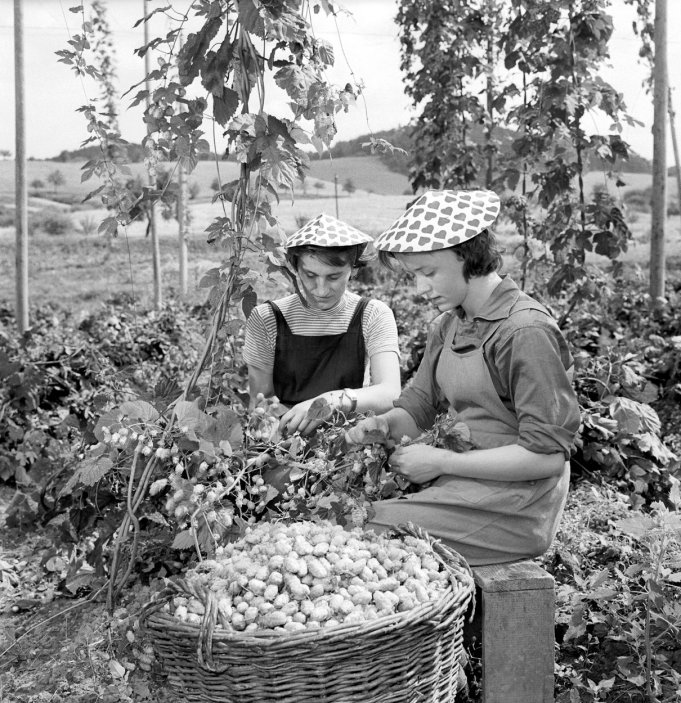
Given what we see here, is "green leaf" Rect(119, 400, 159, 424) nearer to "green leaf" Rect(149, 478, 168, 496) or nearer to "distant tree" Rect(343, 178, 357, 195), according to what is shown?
"green leaf" Rect(149, 478, 168, 496)

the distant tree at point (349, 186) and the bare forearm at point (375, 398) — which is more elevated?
the distant tree at point (349, 186)

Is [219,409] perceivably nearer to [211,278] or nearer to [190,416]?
[190,416]

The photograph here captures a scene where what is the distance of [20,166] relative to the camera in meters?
6.30

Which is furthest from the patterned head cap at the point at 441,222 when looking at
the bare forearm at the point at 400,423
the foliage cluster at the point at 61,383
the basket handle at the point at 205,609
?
the foliage cluster at the point at 61,383

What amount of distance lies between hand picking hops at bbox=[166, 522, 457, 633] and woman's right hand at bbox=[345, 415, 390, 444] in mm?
327

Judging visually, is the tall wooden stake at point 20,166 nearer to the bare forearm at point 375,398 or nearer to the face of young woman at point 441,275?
the bare forearm at point 375,398

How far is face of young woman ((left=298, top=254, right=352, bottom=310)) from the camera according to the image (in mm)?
2436

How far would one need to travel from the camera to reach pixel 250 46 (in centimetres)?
187

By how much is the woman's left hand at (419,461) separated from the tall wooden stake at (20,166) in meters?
4.87

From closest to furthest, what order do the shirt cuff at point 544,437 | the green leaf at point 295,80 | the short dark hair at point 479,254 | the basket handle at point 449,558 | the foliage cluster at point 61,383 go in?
the basket handle at point 449,558
the shirt cuff at point 544,437
the short dark hair at point 479,254
the green leaf at point 295,80
the foliage cluster at point 61,383

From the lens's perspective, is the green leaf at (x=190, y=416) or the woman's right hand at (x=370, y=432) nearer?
the green leaf at (x=190, y=416)

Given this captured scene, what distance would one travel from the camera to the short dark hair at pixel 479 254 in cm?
177

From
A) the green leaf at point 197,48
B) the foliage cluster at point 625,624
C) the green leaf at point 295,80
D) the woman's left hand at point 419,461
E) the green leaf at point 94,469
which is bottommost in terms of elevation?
the foliage cluster at point 625,624

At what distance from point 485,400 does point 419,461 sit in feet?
0.66
